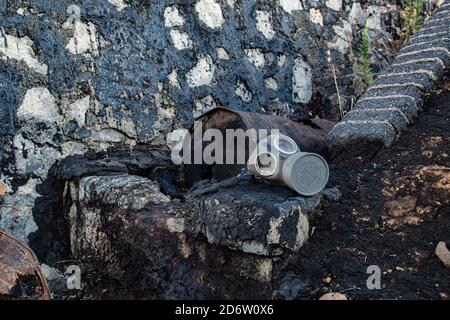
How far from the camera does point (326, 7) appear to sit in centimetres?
403

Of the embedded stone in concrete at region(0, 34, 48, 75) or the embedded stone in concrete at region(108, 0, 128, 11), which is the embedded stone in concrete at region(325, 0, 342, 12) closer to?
the embedded stone in concrete at region(108, 0, 128, 11)

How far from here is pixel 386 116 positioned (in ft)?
8.36

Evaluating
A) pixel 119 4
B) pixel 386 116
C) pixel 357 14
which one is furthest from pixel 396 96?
pixel 357 14

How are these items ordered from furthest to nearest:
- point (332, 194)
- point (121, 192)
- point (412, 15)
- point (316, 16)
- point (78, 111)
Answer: point (412, 15)
point (316, 16)
point (78, 111)
point (121, 192)
point (332, 194)

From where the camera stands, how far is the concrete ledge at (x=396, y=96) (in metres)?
2.49

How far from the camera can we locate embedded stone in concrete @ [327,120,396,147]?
8.04 ft

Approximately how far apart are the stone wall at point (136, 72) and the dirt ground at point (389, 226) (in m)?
1.18

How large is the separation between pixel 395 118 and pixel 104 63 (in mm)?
1541

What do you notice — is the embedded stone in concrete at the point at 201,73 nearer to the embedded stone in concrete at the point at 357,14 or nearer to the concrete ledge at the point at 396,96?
the concrete ledge at the point at 396,96

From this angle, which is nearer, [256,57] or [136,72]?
[136,72]

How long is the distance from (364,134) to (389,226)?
63 cm

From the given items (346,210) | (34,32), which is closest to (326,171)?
(346,210)

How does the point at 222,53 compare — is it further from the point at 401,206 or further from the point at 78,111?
the point at 401,206
